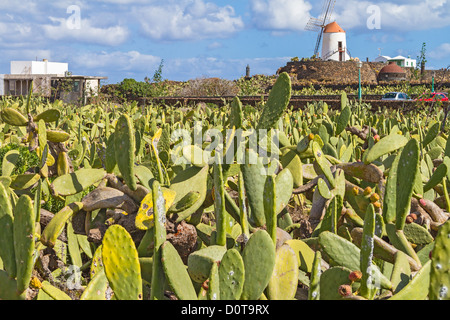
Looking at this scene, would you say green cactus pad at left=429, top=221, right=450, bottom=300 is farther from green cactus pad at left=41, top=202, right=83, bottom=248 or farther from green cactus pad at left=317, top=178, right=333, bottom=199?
green cactus pad at left=41, top=202, right=83, bottom=248

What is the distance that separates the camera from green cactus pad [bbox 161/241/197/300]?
4.24ft

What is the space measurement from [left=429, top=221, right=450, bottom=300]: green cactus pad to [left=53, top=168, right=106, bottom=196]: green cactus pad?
1.33 metres

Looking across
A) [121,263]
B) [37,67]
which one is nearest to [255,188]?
[121,263]

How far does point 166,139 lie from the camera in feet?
9.33

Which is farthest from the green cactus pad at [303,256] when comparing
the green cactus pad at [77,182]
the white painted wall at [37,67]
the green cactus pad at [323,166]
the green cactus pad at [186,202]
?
the white painted wall at [37,67]

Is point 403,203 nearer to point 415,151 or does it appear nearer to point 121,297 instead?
point 415,151

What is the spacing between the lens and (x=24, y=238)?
1.29m

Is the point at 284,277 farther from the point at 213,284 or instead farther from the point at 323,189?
the point at 323,189

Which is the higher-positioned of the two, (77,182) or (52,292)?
(77,182)

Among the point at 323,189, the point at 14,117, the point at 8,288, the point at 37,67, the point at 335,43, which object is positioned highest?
the point at 335,43

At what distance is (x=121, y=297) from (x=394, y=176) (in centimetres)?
105

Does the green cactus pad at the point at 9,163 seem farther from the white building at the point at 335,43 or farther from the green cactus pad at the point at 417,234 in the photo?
the white building at the point at 335,43

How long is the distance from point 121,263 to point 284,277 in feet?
1.38
